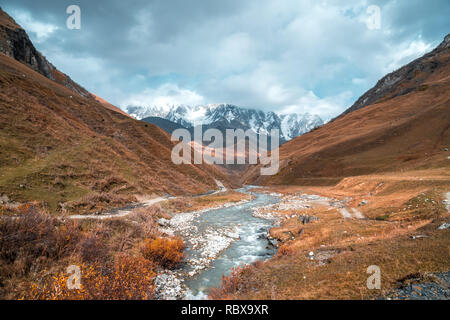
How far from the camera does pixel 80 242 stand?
12438 millimetres

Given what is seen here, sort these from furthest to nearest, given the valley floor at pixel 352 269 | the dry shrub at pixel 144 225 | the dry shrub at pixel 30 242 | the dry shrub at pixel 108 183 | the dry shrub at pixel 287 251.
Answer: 1. the dry shrub at pixel 108 183
2. the dry shrub at pixel 144 225
3. the dry shrub at pixel 287 251
4. the dry shrub at pixel 30 242
5. the valley floor at pixel 352 269

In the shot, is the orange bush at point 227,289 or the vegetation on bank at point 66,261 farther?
the orange bush at point 227,289

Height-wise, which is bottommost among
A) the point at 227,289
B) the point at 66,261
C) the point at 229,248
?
the point at 229,248

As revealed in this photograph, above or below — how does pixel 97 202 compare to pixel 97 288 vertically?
above

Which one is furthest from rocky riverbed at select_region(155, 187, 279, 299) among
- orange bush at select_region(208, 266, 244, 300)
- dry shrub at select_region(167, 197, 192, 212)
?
dry shrub at select_region(167, 197, 192, 212)

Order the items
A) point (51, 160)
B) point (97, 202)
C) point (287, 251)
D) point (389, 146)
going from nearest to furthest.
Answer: point (287, 251)
point (97, 202)
point (51, 160)
point (389, 146)

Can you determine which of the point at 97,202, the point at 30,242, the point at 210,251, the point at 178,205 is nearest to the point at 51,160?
the point at 97,202

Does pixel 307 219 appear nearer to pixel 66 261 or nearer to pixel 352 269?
pixel 352 269

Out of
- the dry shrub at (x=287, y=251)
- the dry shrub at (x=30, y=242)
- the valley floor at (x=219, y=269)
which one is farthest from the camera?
the dry shrub at (x=287, y=251)

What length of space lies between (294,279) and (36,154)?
38240 millimetres

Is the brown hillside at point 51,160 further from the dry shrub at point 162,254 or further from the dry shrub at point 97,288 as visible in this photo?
the dry shrub at point 97,288

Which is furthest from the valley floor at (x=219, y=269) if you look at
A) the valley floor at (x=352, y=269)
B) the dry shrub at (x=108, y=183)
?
the dry shrub at (x=108, y=183)

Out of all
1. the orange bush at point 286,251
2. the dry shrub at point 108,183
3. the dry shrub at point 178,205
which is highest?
the dry shrub at point 108,183

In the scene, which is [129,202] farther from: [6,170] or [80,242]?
[80,242]
